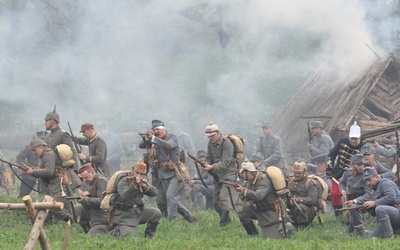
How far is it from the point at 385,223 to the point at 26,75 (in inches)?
655

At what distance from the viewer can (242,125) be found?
Result: 2911 centimetres

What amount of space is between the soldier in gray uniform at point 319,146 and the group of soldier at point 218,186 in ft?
0.52

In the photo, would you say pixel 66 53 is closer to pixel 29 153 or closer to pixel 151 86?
pixel 151 86

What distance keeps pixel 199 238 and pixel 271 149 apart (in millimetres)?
7043

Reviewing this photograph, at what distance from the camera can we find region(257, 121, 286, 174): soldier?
21.7 m

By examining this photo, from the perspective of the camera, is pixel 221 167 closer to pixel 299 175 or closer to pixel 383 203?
pixel 299 175

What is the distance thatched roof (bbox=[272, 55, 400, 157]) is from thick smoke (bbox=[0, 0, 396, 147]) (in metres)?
0.51

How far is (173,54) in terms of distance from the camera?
35.3 metres

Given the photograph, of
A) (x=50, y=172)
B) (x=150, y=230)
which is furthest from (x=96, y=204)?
(x=50, y=172)

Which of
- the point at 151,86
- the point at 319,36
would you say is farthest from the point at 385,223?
the point at 151,86

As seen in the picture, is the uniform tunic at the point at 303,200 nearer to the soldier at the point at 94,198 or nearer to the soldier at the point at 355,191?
the soldier at the point at 355,191

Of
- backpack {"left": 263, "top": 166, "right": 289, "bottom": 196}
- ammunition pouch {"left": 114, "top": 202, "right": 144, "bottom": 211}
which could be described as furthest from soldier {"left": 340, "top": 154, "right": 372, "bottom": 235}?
ammunition pouch {"left": 114, "top": 202, "right": 144, "bottom": 211}

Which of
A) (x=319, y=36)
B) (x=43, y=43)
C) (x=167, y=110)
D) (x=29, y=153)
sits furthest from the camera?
(x=167, y=110)

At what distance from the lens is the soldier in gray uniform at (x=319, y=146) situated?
20547 mm
